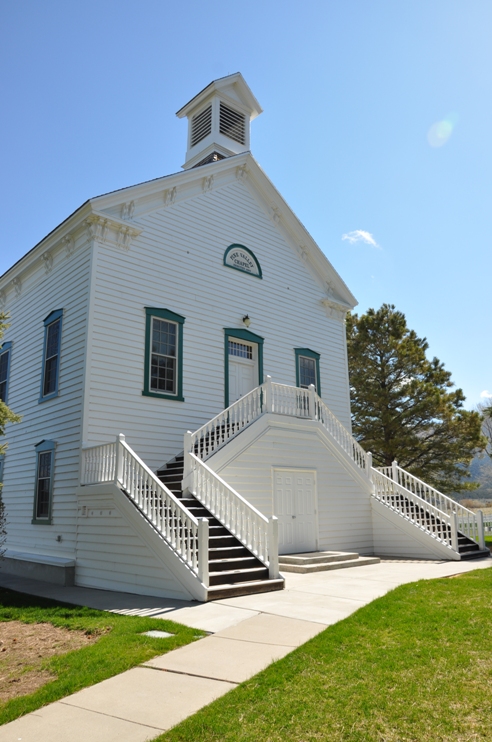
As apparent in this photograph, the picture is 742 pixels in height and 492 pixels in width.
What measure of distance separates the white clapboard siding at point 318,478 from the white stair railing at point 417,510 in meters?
0.52

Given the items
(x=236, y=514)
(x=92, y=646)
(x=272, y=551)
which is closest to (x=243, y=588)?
(x=272, y=551)

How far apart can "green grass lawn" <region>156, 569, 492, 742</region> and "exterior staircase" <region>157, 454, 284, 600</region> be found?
9.68 feet

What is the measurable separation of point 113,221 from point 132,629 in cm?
1017

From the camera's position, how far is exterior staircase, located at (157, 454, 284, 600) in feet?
32.0

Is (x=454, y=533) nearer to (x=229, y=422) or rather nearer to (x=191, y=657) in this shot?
(x=229, y=422)

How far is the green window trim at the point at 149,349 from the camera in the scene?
47.7 ft

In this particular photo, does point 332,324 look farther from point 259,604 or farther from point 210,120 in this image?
point 259,604

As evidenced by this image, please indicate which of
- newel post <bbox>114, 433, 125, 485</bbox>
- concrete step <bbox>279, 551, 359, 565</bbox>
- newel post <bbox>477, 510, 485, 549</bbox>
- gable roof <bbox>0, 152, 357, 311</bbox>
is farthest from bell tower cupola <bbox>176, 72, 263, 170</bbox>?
newel post <bbox>477, 510, 485, 549</bbox>

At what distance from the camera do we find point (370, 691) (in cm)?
491

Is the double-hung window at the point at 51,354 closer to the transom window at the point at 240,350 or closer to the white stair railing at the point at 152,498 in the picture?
the white stair railing at the point at 152,498

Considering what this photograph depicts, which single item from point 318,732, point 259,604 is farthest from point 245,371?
point 318,732

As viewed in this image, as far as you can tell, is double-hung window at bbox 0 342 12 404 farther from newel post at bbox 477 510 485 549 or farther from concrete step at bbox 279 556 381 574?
newel post at bbox 477 510 485 549

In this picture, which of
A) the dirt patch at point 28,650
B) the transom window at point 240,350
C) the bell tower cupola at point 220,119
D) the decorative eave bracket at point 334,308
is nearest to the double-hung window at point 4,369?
the transom window at point 240,350

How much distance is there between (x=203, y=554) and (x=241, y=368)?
8340 mm
